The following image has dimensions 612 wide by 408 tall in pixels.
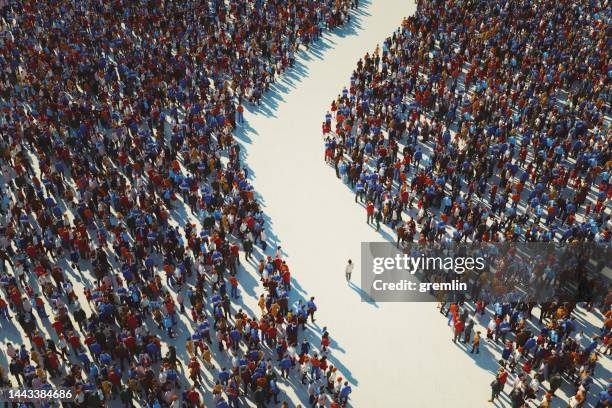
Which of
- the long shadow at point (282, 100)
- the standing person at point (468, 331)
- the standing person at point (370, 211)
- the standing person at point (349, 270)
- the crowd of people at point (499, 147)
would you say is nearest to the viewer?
the standing person at point (468, 331)

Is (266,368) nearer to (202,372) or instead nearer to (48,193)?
(202,372)

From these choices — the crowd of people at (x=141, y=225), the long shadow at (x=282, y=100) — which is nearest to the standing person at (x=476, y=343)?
the long shadow at (x=282, y=100)

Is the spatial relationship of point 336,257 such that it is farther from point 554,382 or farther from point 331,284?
point 554,382

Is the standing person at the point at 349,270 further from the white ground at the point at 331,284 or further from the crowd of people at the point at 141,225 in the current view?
the crowd of people at the point at 141,225

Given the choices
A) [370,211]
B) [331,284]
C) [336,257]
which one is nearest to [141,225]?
[331,284]

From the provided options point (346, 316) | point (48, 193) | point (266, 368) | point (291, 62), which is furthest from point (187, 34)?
point (266, 368)
